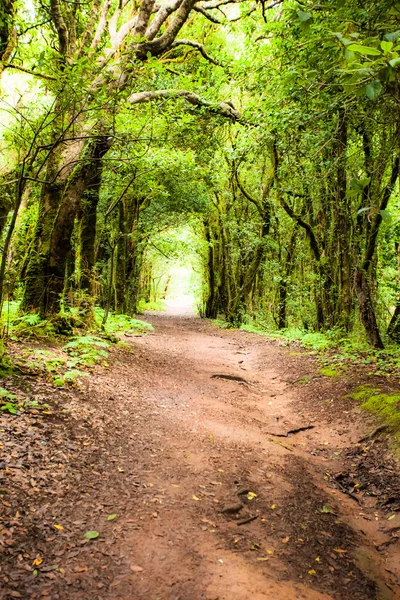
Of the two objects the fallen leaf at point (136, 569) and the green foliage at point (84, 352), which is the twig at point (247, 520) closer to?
the fallen leaf at point (136, 569)

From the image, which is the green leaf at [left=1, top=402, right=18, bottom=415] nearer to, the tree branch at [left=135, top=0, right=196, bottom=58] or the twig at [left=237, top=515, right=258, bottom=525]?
the twig at [left=237, top=515, right=258, bottom=525]

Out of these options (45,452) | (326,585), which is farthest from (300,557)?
(45,452)

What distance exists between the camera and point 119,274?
16.3 metres

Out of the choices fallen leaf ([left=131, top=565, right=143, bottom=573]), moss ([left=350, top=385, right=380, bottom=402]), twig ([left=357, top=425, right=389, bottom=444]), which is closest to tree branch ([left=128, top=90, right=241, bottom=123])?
moss ([left=350, top=385, right=380, bottom=402])

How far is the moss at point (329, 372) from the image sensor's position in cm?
824

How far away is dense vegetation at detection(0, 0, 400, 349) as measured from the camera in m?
4.88

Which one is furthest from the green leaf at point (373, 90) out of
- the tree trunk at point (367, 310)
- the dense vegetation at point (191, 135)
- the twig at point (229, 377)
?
the tree trunk at point (367, 310)

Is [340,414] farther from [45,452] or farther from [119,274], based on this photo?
[119,274]

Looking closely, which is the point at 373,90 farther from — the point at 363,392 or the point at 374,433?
the point at 363,392

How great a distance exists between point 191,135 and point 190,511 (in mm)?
12345

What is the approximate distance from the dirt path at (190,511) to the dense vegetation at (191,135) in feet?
8.38

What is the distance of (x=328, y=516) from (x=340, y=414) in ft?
9.23

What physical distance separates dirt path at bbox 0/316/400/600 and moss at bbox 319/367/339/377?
4.93ft

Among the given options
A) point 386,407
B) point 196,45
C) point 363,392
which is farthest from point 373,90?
point 196,45
